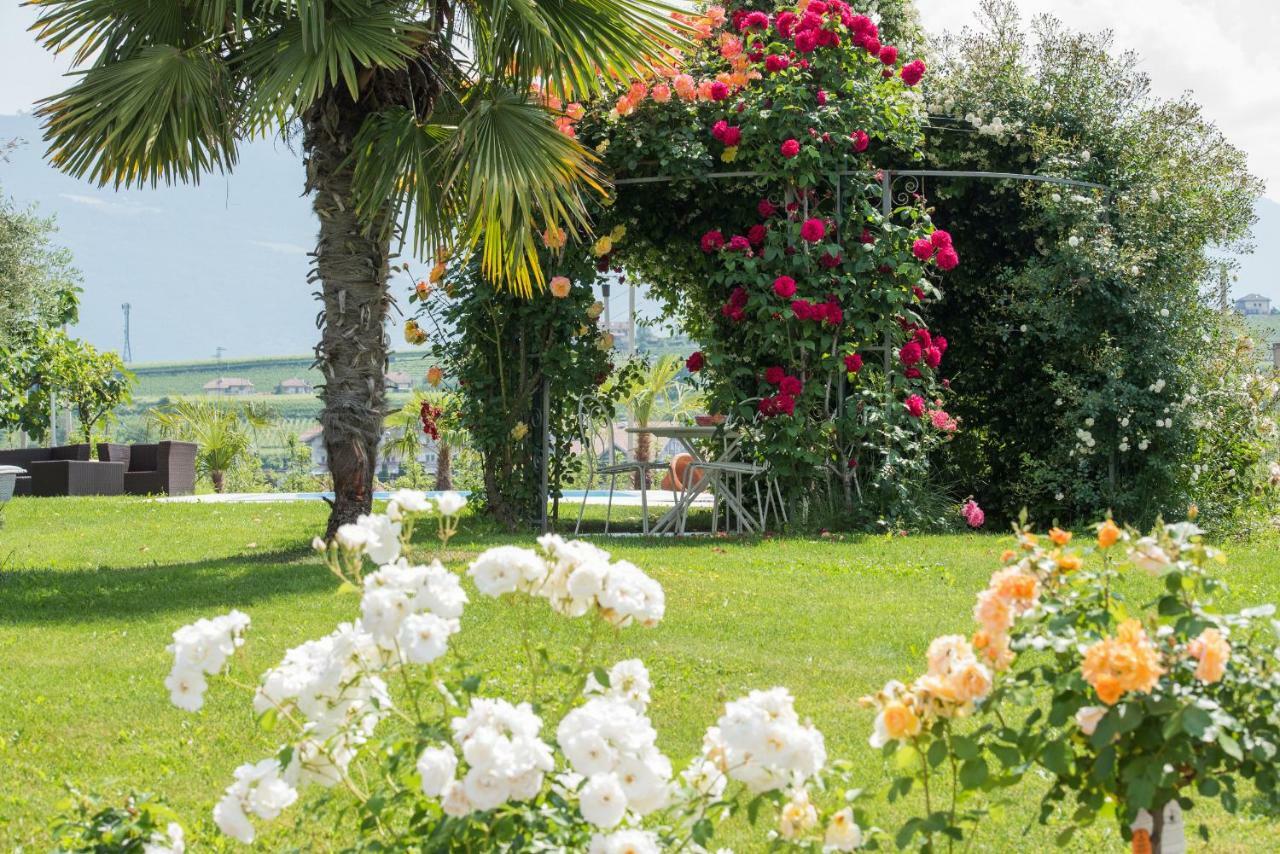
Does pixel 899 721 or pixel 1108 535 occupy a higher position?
pixel 1108 535

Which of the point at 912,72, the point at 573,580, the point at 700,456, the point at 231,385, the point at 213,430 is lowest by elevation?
the point at 573,580

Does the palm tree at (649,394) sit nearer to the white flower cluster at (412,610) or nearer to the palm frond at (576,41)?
the palm frond at (576,41)

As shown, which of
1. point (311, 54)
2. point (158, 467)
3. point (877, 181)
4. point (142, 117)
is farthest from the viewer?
point (158, 467)

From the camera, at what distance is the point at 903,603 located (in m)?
5.60

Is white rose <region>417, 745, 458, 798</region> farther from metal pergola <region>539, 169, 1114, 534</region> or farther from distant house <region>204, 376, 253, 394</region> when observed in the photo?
distant house <region>204, 376, 253, 394</region>

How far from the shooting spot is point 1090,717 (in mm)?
1878

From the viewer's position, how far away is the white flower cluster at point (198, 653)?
2008 millimetres

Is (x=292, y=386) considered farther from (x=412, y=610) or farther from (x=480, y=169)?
(x=412, y=610)

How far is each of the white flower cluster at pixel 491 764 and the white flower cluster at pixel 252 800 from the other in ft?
1.12

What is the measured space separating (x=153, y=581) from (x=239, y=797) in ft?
15.4

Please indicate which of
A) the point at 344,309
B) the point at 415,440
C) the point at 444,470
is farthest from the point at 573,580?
the point at 444,470

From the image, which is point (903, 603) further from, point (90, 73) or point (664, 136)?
point (90, 73)

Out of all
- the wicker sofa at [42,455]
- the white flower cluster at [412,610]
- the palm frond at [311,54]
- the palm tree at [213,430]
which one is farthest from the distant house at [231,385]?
the white flower cluster at [412,610]

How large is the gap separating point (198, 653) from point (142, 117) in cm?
506
